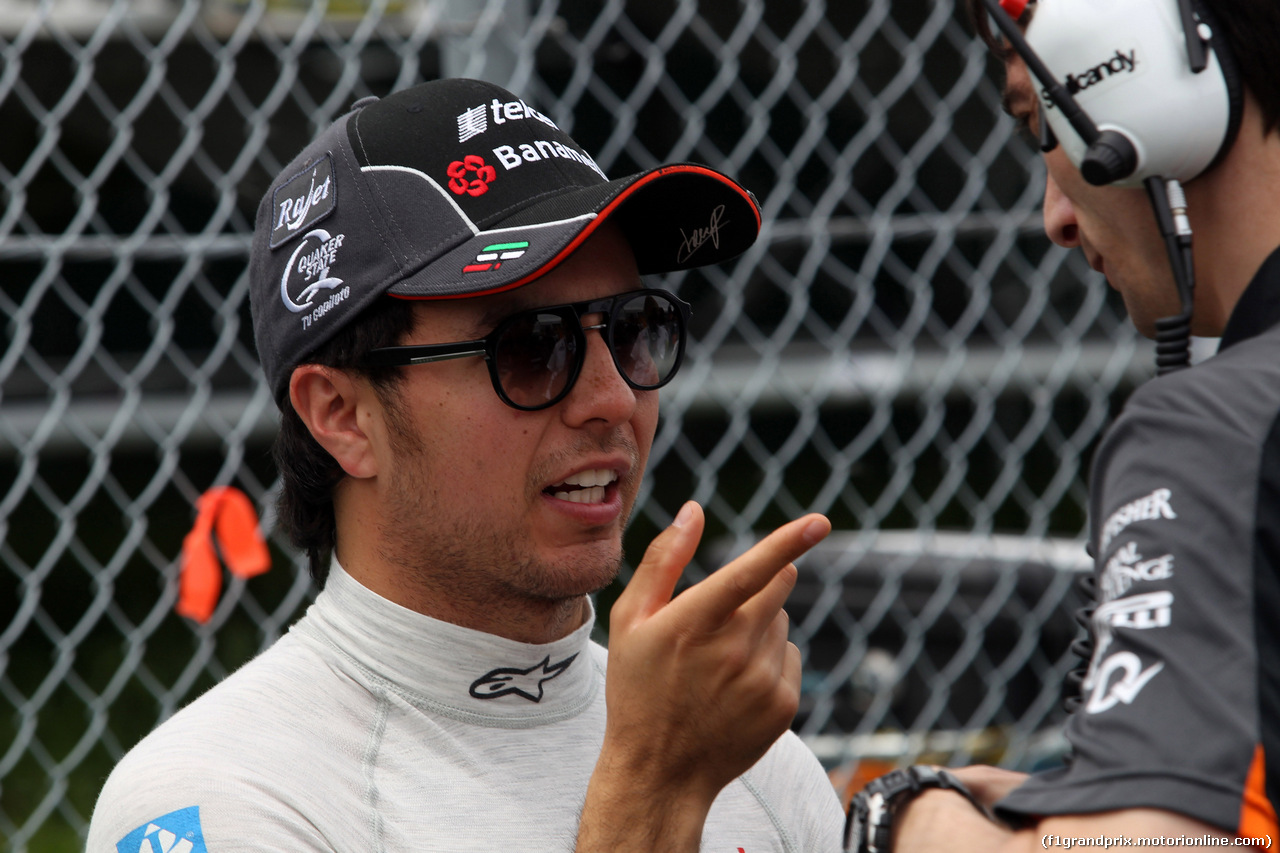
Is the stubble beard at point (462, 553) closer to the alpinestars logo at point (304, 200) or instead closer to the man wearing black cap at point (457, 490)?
the man wearing black cap at point (457, 490)

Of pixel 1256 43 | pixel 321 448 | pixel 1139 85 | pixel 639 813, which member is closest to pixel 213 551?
pixel 321 448

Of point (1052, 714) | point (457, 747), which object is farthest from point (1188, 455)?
point (1052, 714)

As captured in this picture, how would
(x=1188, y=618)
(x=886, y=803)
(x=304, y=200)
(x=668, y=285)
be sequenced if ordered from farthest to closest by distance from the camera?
1. (x=668, y=285)
2. (x=304, y=200)
3. (x=886, y=803)
4. (x=1188, y=618)

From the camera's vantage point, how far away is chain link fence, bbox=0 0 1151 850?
2.41 metres

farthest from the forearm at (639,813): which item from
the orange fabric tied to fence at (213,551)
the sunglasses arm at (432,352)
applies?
the orange fabric tied to fence at (213,551)

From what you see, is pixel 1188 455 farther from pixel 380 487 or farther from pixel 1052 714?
pixel 1052 714

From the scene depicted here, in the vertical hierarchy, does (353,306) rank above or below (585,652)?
above

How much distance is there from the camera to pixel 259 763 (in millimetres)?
1347

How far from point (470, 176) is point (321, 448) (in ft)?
1.37

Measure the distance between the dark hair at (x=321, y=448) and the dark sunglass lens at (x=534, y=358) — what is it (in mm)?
126

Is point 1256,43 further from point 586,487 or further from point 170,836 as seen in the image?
point 170,836

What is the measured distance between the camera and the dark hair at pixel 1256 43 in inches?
52.0

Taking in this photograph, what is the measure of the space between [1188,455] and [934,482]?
587 centimetres

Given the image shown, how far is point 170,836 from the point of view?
1264 millimetres
